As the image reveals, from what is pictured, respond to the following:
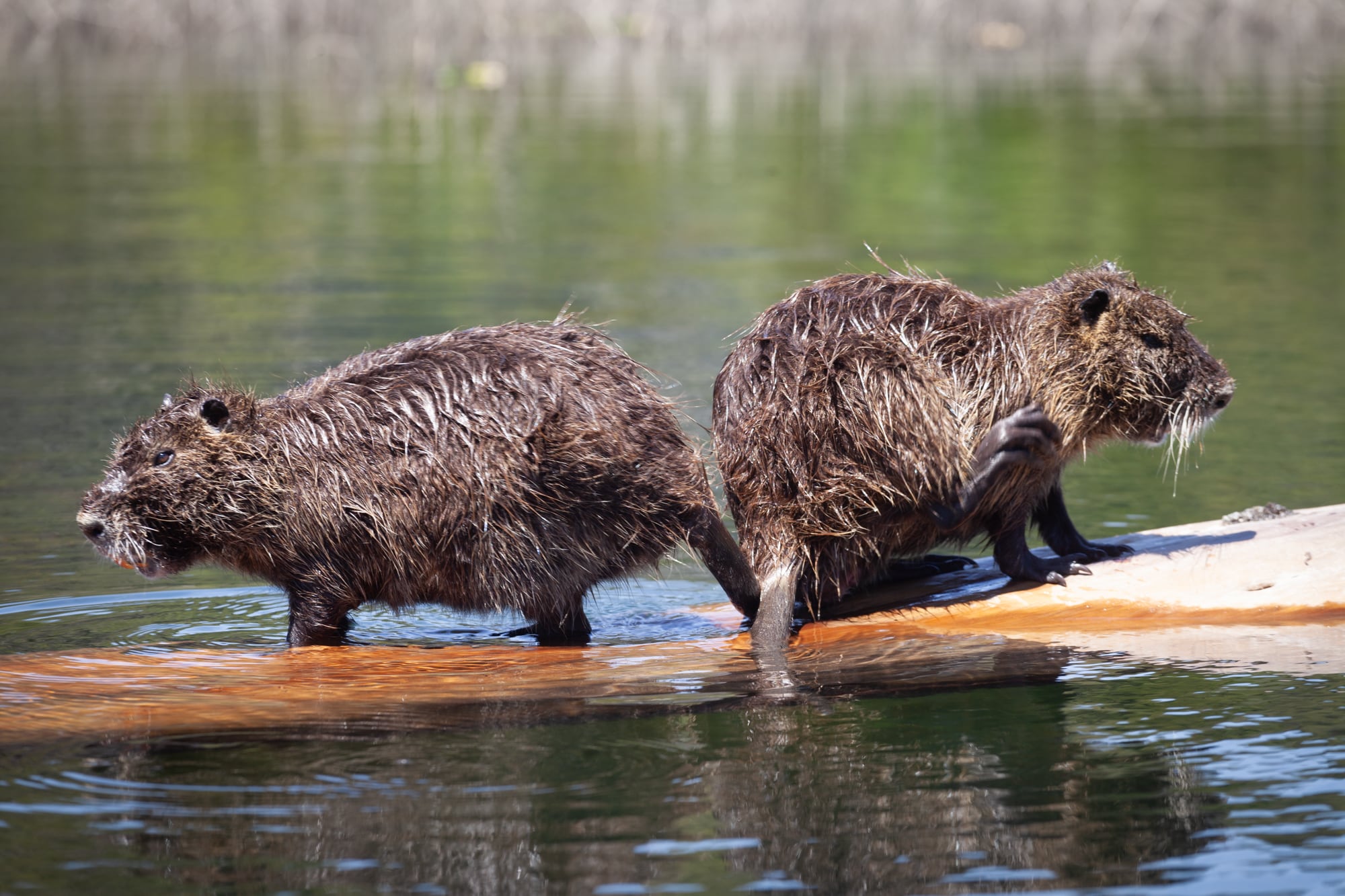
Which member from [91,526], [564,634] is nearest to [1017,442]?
[564,634]

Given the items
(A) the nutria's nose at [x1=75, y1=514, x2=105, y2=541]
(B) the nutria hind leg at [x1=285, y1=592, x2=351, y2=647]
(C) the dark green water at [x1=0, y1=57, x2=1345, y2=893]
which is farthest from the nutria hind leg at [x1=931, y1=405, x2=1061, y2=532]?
(A) the nutria's nose at [x1=75, y1=514, x2=105, y2=541]

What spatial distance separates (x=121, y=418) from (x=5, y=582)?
2.63m

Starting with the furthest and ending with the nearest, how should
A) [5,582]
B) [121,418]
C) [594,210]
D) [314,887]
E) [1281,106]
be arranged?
[1281,106] < [594,210] < [121,418] < [5,582] < [314,887]

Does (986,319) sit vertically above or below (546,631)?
above

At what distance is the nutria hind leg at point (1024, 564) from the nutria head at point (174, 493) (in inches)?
96.4

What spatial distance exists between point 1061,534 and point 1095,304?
0.80m

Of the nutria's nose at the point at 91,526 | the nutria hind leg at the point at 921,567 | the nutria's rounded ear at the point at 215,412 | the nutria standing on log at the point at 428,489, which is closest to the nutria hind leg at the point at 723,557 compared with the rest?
the nutria standing on log at the point at 428,489

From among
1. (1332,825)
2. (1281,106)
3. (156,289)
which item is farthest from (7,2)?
(1332,825)

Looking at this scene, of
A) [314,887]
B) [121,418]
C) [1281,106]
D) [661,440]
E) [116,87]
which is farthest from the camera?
[116,87]

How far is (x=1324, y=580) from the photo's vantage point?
17.7ft

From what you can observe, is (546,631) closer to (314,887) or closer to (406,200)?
(314,887)

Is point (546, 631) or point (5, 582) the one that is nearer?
point (546, 631)

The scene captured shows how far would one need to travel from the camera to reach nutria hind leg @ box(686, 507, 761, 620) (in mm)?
5348

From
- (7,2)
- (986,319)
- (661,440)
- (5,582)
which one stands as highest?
(7,2)
